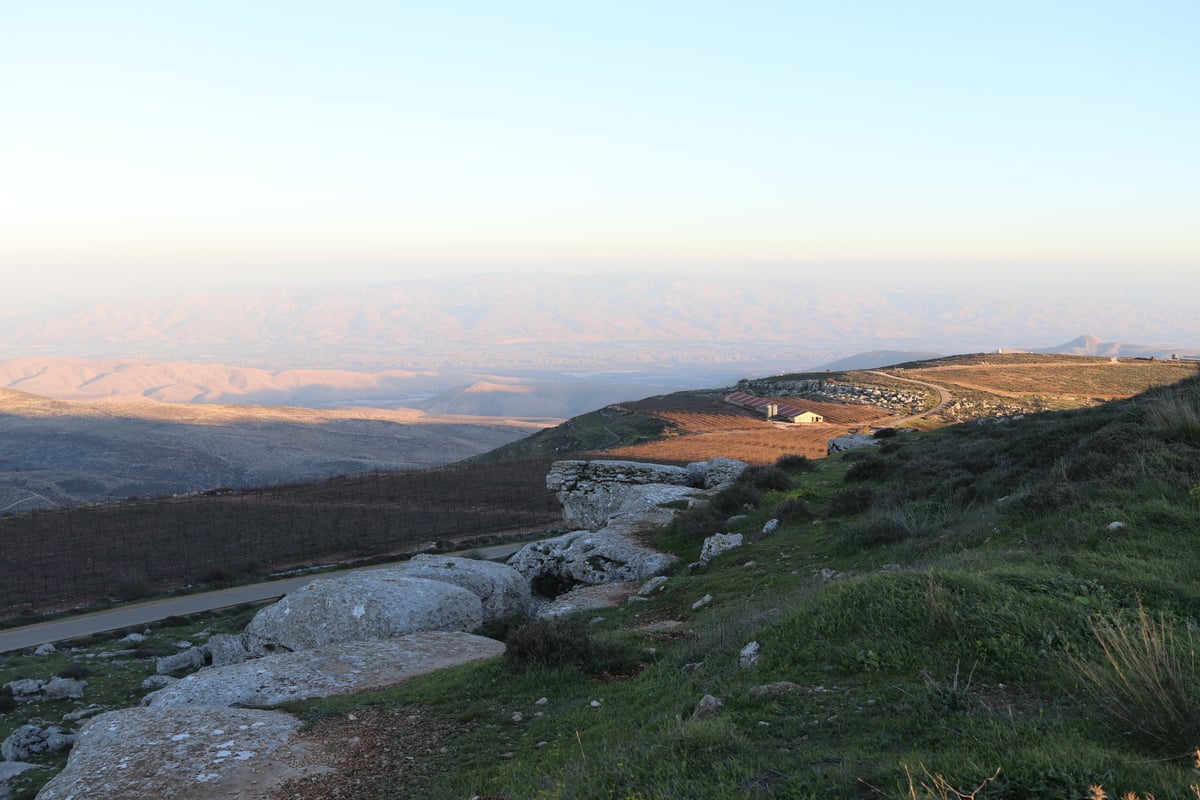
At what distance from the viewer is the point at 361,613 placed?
51.2 ft

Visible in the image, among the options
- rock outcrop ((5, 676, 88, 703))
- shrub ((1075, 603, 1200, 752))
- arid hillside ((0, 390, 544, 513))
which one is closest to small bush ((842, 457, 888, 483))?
shrub ((1075, 603, 1200, 752))

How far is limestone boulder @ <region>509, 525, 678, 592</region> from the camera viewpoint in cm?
1773

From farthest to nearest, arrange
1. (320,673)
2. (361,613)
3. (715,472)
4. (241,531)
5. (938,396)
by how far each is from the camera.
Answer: (938,396), (241,531), (715,472), (361,613), (320,673)

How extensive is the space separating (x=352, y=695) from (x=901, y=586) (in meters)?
7.07

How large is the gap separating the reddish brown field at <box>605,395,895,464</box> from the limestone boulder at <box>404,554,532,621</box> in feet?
67.3

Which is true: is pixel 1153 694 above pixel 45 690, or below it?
above

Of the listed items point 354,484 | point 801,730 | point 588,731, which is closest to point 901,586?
point 801,730

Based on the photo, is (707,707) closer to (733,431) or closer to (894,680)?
(894,680)

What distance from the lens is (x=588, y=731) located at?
7320 millimetres

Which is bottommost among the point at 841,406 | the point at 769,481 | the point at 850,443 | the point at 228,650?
the point at 841,406

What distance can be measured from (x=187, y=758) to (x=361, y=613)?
25.2ft

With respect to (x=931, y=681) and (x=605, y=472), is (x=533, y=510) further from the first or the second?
(x=931, y=681)

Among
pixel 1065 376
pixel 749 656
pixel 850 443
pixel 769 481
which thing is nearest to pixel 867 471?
pixel 769 481

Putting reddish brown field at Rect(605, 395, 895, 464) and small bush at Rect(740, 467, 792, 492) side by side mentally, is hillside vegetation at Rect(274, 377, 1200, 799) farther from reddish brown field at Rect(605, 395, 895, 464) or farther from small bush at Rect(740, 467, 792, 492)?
reddish brown field at Rect(605, 395, 895, 464)
